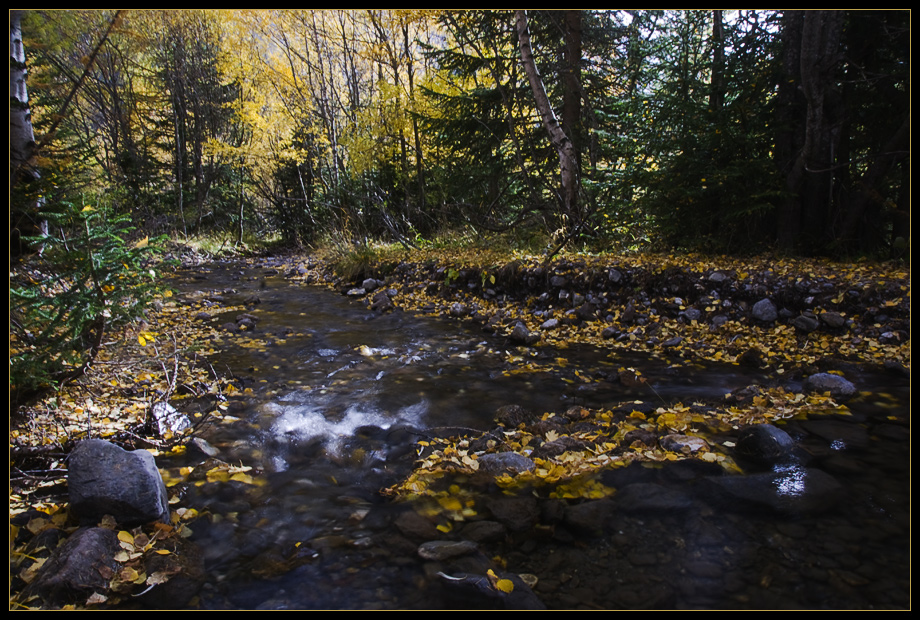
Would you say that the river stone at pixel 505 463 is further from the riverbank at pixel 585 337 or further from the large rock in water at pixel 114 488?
the large rock in water at pixel 114 488

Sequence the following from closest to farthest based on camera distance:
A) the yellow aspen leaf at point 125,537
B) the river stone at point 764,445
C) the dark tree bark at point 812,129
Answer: the yellow aspen leaf at point 125,537, the river stone at point 764,445, the dark tree bark at point 812,129

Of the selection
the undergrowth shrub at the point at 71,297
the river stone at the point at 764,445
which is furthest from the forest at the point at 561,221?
the river stone at the point at 764,445

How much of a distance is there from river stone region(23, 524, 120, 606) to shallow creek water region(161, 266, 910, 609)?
0.35m

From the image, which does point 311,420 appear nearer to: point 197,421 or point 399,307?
point 197,421

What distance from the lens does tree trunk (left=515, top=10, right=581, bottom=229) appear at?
275 inches

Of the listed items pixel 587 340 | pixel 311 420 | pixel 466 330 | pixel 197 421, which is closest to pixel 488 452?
pixel 311 420

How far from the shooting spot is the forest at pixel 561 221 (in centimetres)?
284

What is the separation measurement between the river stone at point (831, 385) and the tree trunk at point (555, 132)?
13.3ft

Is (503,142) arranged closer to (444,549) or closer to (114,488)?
(444,549)

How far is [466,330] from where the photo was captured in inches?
235

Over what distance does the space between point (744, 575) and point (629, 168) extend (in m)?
5.44

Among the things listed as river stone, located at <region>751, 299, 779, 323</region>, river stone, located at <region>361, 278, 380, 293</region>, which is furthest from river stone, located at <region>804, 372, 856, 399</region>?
river stone, located at <region>361, 278, 380, 293</region>

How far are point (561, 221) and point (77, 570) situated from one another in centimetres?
728
